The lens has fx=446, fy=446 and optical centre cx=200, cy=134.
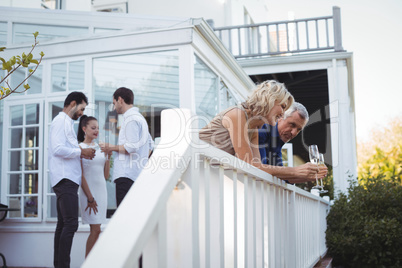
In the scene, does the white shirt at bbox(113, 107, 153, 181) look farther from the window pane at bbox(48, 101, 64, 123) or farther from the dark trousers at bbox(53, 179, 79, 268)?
the window pane at bbox(48, 101, 64, 123)

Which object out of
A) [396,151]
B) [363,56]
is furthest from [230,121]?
[363,56]

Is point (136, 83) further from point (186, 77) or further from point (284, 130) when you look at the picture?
point (284, 130)

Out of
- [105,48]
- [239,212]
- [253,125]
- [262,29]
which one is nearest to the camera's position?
[239,212]

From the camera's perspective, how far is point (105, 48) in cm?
553

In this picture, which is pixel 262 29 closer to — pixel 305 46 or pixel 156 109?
pixel 305 46

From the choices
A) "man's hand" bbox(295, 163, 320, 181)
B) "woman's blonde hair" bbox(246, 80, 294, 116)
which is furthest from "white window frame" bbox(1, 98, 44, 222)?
"man's hand" bbox(295, 163, 320, 181)

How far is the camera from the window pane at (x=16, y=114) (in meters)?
5.76

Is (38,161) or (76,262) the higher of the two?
(38,161)

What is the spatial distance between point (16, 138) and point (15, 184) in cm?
59

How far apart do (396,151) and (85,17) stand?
15165mm

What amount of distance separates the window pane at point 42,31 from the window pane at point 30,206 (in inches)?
85.5

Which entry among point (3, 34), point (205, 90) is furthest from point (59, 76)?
point (205, 90)

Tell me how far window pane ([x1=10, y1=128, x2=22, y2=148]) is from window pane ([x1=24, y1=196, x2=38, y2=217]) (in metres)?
0.69

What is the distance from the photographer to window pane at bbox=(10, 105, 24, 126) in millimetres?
5758
